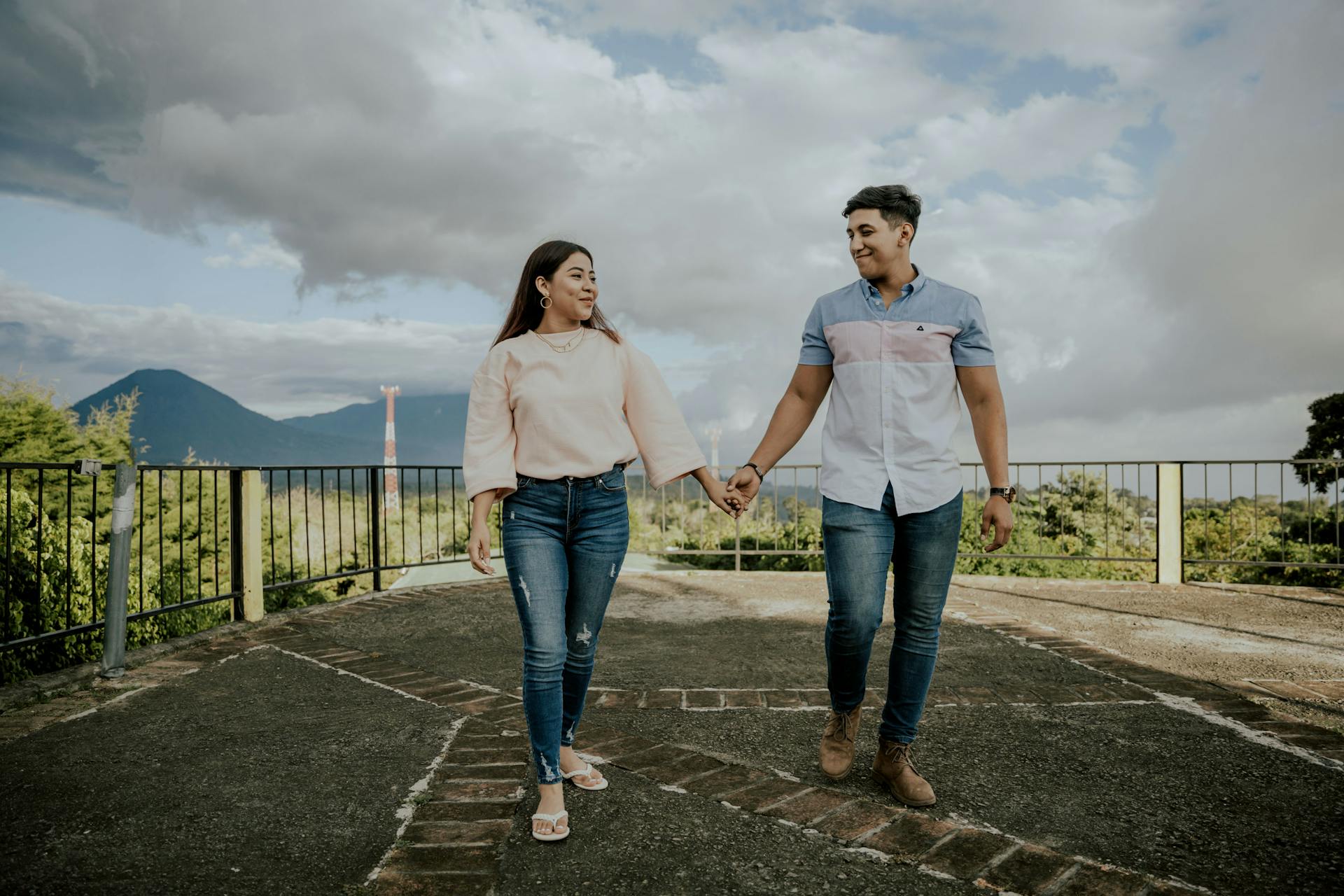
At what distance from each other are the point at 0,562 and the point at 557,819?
23.0ft

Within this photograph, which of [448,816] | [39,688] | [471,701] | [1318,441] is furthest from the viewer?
[1318,441]

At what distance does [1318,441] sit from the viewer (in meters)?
16.6

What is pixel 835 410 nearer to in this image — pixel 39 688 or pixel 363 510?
pixel 39 688

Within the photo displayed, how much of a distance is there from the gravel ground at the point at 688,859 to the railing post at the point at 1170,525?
6.96 metres

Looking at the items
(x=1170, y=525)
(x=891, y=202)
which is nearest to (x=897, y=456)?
(x=891, y=202)

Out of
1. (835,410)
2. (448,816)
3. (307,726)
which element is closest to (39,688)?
(307,726)

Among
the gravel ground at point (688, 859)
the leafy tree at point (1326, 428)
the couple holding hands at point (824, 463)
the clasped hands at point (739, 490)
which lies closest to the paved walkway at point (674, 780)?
the gravel ground at point (688, 859)

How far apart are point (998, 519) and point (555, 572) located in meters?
1.31

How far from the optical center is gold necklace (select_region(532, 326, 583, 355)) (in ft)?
8.14

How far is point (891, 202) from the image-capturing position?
259 centimetres

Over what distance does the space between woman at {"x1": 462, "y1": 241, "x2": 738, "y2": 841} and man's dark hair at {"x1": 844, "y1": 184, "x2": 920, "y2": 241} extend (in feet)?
2.66

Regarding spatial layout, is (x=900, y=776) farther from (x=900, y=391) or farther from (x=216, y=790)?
(x=216, y=790)

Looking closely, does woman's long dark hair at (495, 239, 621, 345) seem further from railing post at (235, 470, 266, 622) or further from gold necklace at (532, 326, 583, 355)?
railing post at (235, 470, 266, 622)

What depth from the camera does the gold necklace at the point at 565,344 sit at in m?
2.48
